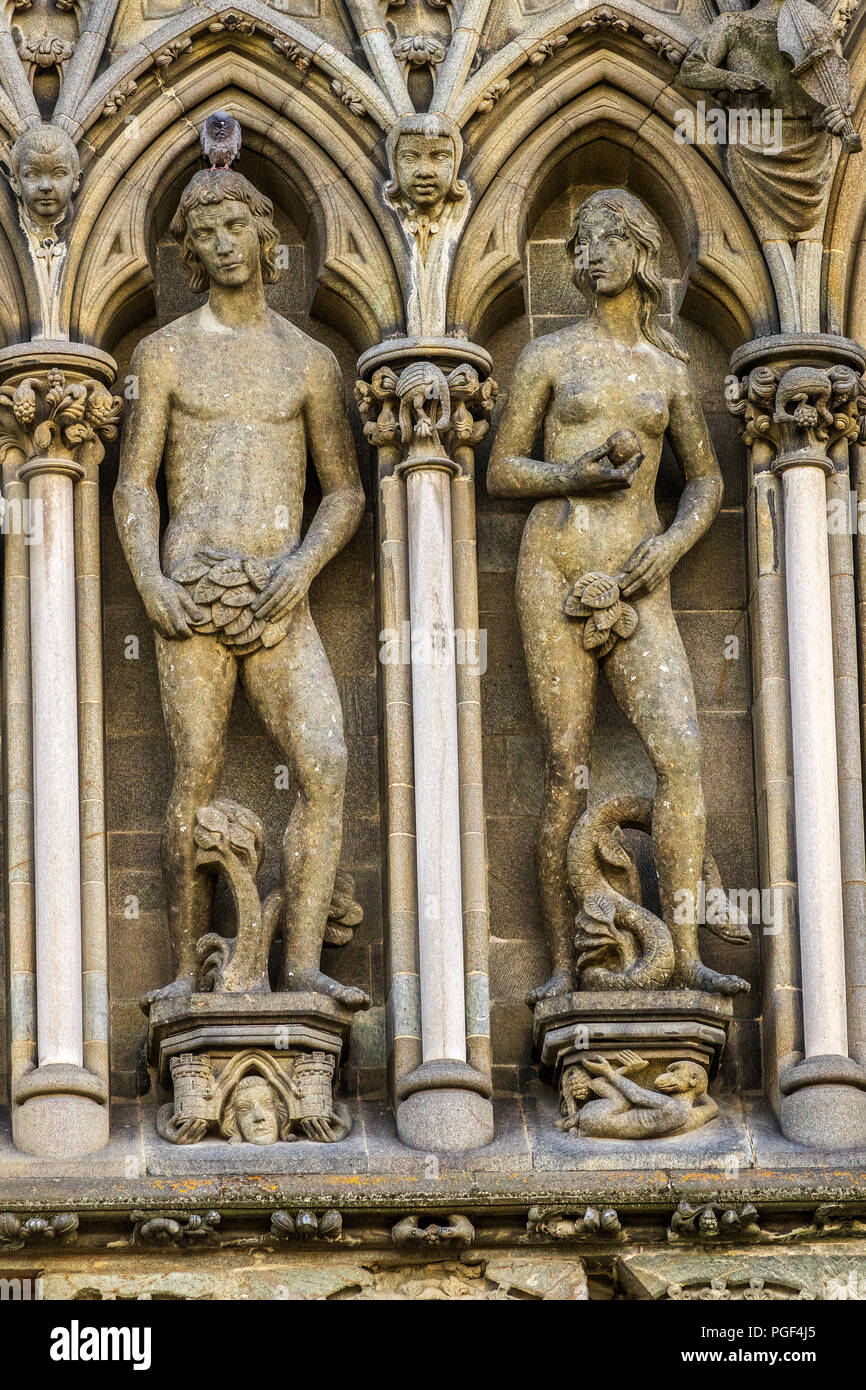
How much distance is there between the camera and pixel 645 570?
18016 millimetres

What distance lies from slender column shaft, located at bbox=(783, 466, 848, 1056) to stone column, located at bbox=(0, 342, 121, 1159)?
2.60 meters

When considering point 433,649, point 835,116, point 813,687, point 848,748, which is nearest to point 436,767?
point 433,649

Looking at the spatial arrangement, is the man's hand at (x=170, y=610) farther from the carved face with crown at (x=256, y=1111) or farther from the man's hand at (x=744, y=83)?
the man's hand at (x=744, y=83)

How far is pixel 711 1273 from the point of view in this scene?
1686 cm

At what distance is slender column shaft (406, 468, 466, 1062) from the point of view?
17.4m

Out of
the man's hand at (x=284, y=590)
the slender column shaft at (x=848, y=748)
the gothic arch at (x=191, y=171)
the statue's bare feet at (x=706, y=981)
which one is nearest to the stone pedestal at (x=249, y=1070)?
the statue's bare feet at (x=706, y=981)

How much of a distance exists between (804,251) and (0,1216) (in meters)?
5.01

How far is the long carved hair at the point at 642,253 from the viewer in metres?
18.4

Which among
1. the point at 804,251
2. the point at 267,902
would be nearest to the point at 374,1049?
the point at 267,902

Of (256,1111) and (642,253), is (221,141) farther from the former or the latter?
(256,1111)

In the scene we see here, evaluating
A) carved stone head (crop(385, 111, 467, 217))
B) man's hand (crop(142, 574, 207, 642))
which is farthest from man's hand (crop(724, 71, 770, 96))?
man's hand (crop(142, 574, 207, 642))

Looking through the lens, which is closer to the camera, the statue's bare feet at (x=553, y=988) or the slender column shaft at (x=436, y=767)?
the slender column shaft at (x=436, y=767)

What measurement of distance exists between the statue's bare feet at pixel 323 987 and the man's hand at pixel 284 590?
1.34 m
